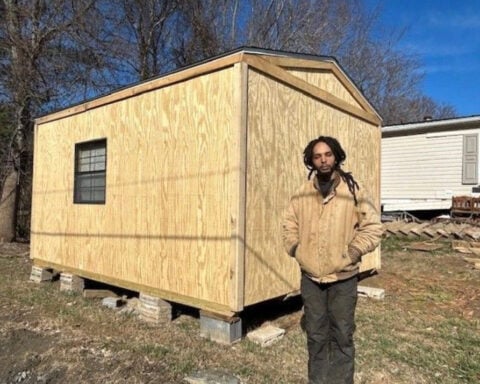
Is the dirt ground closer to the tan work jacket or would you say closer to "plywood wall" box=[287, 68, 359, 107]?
the tan work jacket

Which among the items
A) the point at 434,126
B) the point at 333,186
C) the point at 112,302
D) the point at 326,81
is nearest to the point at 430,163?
the point at 434,126

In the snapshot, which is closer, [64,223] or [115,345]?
[115,345]

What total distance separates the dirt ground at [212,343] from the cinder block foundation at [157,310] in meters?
0.10

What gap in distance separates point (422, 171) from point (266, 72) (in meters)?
10.6

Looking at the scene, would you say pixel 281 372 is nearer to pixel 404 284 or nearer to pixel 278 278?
pixel 278 278

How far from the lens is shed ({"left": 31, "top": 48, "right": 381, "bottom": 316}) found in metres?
4.16

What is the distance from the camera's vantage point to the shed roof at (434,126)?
12456mm

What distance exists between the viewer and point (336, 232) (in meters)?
2.80

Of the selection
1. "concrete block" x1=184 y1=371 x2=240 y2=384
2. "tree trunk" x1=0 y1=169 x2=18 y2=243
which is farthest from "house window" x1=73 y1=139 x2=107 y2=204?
"tree trunk" x1=0 y1=169 x2=18 y2=243

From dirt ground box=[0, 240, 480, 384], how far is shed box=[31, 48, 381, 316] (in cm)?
44

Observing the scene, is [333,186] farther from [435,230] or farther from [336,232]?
[435,230]

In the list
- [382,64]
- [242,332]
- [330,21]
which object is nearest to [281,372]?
[242,332]

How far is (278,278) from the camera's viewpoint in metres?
4.67

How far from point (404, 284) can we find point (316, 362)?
423 cm
